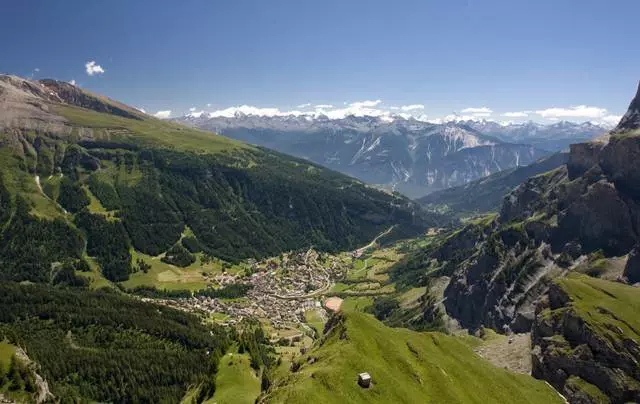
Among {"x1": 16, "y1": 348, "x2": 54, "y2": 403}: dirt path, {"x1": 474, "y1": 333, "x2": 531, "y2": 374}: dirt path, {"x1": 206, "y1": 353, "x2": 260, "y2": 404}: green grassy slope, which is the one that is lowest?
{"x1": 16, "y1": 348, "x2": 54, "y2": 403}: dirt path

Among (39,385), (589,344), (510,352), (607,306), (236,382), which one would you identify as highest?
(607,306)

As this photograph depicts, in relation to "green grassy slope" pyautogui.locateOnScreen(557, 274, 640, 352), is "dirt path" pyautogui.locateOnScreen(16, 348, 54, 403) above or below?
below

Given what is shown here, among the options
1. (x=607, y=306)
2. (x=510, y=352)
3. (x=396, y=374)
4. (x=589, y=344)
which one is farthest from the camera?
(x=510, y=352)

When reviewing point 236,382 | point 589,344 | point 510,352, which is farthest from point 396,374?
point 236,382

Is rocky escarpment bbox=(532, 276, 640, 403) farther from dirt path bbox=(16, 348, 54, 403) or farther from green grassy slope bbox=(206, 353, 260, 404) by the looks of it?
dirt path bbox=(16, 348, 54, 403)

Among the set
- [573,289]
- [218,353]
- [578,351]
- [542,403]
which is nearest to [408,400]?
[542,403]

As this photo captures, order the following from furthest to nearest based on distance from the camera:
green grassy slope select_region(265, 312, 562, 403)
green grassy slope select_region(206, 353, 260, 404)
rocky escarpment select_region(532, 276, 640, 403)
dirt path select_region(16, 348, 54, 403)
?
1. dirt path select_region(16, 348, 54, 403)
2. green grassy slope select_region(206, 353, 260, 404)
3. rocky escarpment select_region(532, 276, 640, 403)
4. green grassy slope select_region(265, 312, 562, 403)

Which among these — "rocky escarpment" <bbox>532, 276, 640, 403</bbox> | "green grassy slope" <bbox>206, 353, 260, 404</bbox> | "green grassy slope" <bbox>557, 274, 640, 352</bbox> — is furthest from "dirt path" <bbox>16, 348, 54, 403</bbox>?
"green grassy slope" <bbox>557, 274, 640, 352</bbox>

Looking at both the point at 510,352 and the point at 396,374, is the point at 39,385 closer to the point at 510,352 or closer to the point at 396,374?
the point at 396,374

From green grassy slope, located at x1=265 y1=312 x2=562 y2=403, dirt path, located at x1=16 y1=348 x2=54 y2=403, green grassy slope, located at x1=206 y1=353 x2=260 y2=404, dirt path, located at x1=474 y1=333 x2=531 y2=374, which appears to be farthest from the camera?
dirt path, located at x1=16 y1=348 x2=54 y2=403
